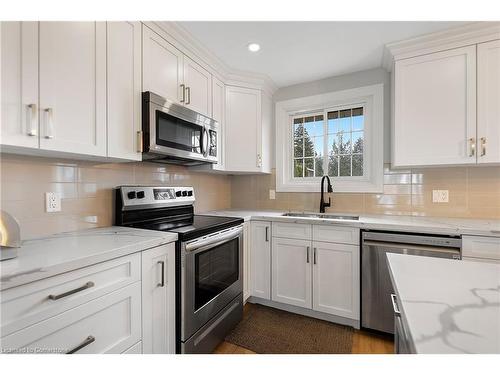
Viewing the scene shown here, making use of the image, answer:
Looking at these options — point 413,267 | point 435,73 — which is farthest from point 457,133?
point 413,267

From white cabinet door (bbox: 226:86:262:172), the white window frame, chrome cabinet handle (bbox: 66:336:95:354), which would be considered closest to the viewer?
chrome cabinet handle (bbox: 66:336:95:354)

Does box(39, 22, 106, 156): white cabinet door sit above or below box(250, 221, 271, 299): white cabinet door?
above

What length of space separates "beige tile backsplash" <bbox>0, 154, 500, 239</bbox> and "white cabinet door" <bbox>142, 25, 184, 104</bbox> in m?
0.64

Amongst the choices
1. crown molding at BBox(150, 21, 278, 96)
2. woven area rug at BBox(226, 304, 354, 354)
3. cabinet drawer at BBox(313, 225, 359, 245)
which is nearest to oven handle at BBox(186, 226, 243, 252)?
cabinet drawer at BBox(313, 225, 359, 245)

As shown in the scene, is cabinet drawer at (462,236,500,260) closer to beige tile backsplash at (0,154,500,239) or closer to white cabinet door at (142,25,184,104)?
beige tile backsplash at (0,154,500,239)

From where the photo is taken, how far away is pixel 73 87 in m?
1.20

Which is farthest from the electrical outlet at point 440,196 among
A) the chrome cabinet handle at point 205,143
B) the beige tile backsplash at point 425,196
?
the chrome cabinet handle at point 205,143

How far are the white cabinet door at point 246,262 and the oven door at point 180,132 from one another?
735mm

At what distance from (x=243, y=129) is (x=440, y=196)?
204 centimetres

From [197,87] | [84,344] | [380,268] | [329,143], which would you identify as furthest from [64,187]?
[329,143]

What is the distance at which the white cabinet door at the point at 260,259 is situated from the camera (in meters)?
2.25

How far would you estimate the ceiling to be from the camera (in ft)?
5.78

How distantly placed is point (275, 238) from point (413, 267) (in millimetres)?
1427
